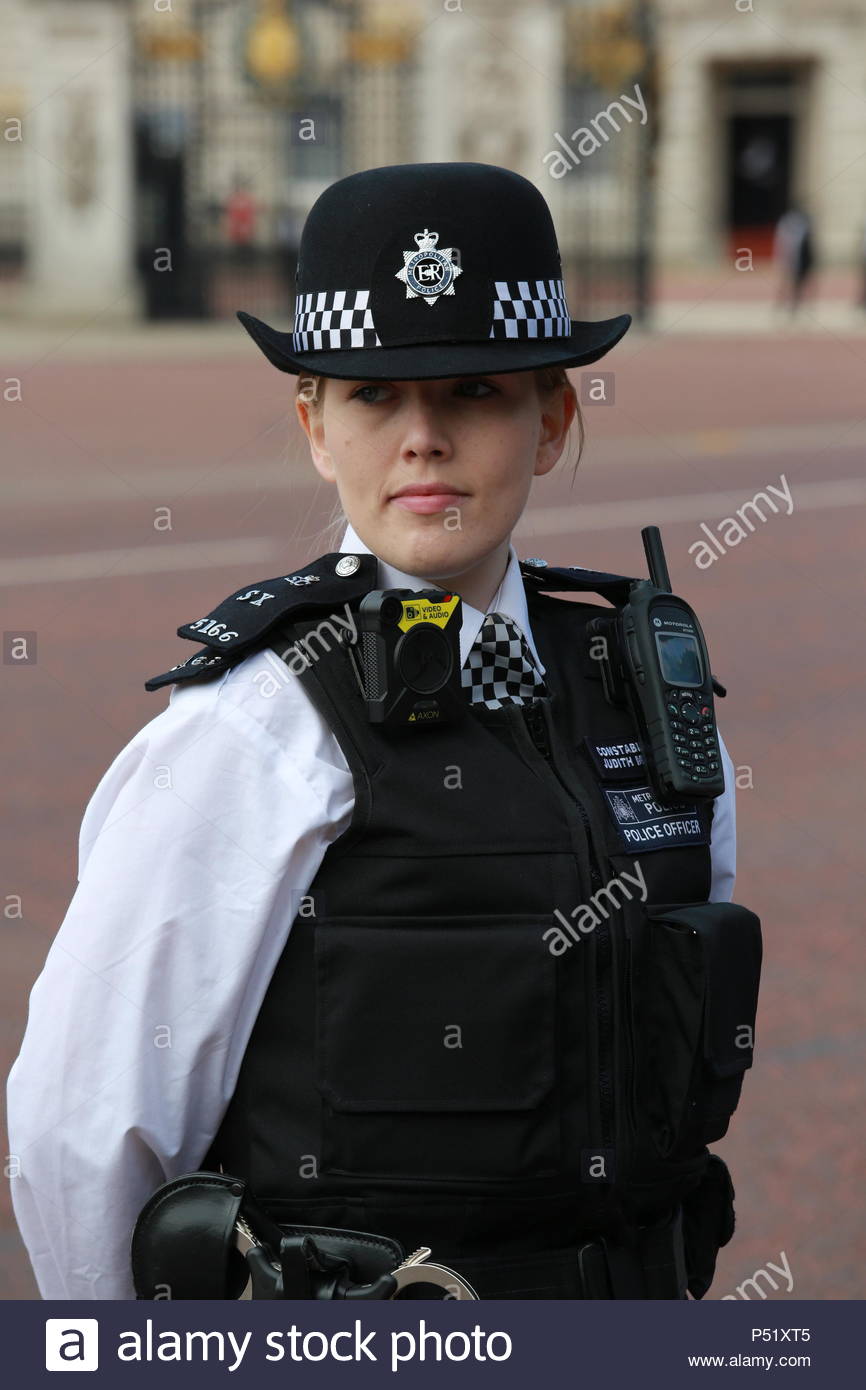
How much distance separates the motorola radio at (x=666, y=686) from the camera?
2.15 metres

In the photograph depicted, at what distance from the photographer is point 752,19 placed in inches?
1469

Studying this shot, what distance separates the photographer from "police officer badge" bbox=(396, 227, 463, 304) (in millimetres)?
2043

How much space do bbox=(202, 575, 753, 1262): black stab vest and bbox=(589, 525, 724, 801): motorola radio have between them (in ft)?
0.42

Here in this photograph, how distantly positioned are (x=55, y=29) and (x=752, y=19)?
1479cm

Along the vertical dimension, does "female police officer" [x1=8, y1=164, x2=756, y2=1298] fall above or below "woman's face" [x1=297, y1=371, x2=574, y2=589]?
below

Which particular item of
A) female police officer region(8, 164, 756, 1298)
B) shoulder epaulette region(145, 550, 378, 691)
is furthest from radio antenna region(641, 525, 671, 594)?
shoulder epaulette region(145, 550, 378, 691)

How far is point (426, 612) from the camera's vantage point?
2.03 metres

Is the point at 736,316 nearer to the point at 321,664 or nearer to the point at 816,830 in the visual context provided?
the point at 816,830

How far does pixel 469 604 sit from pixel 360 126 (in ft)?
98.4

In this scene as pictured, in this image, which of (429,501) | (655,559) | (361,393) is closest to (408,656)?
(429,501)

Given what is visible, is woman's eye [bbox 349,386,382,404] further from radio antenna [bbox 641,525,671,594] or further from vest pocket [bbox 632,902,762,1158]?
vest pocket [bbox 632,902,762,1158]

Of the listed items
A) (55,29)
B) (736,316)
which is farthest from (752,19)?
(55,29)

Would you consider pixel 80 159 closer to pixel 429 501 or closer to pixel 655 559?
pixel 655 559
